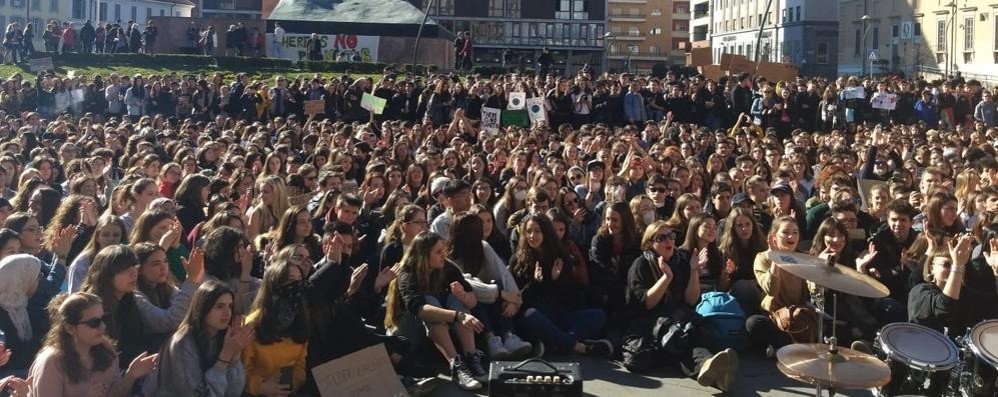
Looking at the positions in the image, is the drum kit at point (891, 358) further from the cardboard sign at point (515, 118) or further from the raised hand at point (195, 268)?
the cardboard sign at point (515, 118)

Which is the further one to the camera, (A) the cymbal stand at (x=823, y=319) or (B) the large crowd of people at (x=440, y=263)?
(B) the large crowd of people at (x=440, y=263)

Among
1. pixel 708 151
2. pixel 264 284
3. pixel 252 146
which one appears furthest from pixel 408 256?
pixel 708 151

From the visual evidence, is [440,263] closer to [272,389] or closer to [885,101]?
[272,389]

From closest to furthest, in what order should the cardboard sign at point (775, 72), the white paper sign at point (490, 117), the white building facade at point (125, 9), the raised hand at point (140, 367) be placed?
1. the raised hand at point (140, 367)
2. the white paper sign at point (490, 117)
3. the cardboard sign at point (775, 72)
4. the white building facade at point (125, 9)

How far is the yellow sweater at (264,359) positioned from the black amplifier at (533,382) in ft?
4.83

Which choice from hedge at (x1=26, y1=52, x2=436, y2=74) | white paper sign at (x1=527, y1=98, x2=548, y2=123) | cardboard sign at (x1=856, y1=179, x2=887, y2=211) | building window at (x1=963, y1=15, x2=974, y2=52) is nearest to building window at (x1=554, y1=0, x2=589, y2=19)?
building window at (x1=963, y1=15, x2=974, y2=52)

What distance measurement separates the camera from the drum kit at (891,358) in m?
6.38

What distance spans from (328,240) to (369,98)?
15.3 metres

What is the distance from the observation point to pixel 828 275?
6594 mm

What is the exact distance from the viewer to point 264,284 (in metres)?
7.73

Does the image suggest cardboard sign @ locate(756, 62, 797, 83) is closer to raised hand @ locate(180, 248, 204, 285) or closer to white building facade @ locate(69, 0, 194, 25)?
raised hand @ locate(180, 248, 204, 285)

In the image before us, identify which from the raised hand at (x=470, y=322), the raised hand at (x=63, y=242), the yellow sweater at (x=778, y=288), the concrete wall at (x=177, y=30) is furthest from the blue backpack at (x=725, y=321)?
the concrete wall at (x=177, y=30)

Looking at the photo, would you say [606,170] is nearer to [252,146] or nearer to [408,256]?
[252,146]

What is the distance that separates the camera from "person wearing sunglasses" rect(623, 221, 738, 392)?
884 cm
